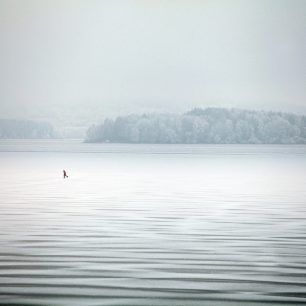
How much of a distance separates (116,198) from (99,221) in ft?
19.2

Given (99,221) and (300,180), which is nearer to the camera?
(99,221)

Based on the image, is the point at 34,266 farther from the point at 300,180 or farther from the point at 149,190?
the point at 300,180

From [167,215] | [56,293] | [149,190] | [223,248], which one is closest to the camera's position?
[56,293]

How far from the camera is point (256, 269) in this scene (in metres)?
8.06

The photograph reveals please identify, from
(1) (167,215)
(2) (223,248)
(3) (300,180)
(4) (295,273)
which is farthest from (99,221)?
(3) (300,180)

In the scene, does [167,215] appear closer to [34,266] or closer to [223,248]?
[223,248]

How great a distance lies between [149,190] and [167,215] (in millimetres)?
7922

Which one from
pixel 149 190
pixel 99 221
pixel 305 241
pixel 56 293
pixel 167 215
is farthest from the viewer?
pixel 149 190

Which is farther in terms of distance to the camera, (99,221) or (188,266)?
(99,221)

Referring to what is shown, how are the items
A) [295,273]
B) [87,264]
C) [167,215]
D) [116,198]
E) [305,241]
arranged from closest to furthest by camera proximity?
[295,273]
[87,264]
[305,241]
[167,215]
[116,198]

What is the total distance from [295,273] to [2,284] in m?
2.67

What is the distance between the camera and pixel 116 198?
19.2 metres

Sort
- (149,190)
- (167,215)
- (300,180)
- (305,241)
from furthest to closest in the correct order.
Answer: (300,180), (149,190), (167,215), (305,241)

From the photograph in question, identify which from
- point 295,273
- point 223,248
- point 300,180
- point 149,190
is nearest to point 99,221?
point 223,248
